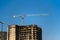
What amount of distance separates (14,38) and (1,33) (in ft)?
51.4

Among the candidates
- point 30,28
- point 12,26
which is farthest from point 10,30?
point 30,28

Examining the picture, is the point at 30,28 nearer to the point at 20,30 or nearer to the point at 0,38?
the point at 20,30

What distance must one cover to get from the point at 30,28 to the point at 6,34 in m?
20.8

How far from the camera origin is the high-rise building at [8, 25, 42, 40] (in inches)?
6836

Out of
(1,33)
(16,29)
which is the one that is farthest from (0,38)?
(16,29)

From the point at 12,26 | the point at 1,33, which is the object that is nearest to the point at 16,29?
the point at 12,26

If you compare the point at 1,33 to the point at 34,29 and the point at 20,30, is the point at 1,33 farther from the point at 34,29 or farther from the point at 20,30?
the point at 34,29

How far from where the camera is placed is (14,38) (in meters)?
172

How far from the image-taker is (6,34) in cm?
17975

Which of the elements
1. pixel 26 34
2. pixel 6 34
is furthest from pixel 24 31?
pixel 6 34

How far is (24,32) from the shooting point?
18075cm

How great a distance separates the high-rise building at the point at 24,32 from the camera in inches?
6836

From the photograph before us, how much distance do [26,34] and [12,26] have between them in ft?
46.7

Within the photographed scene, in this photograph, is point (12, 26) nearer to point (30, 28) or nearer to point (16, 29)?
point (16, 29)
